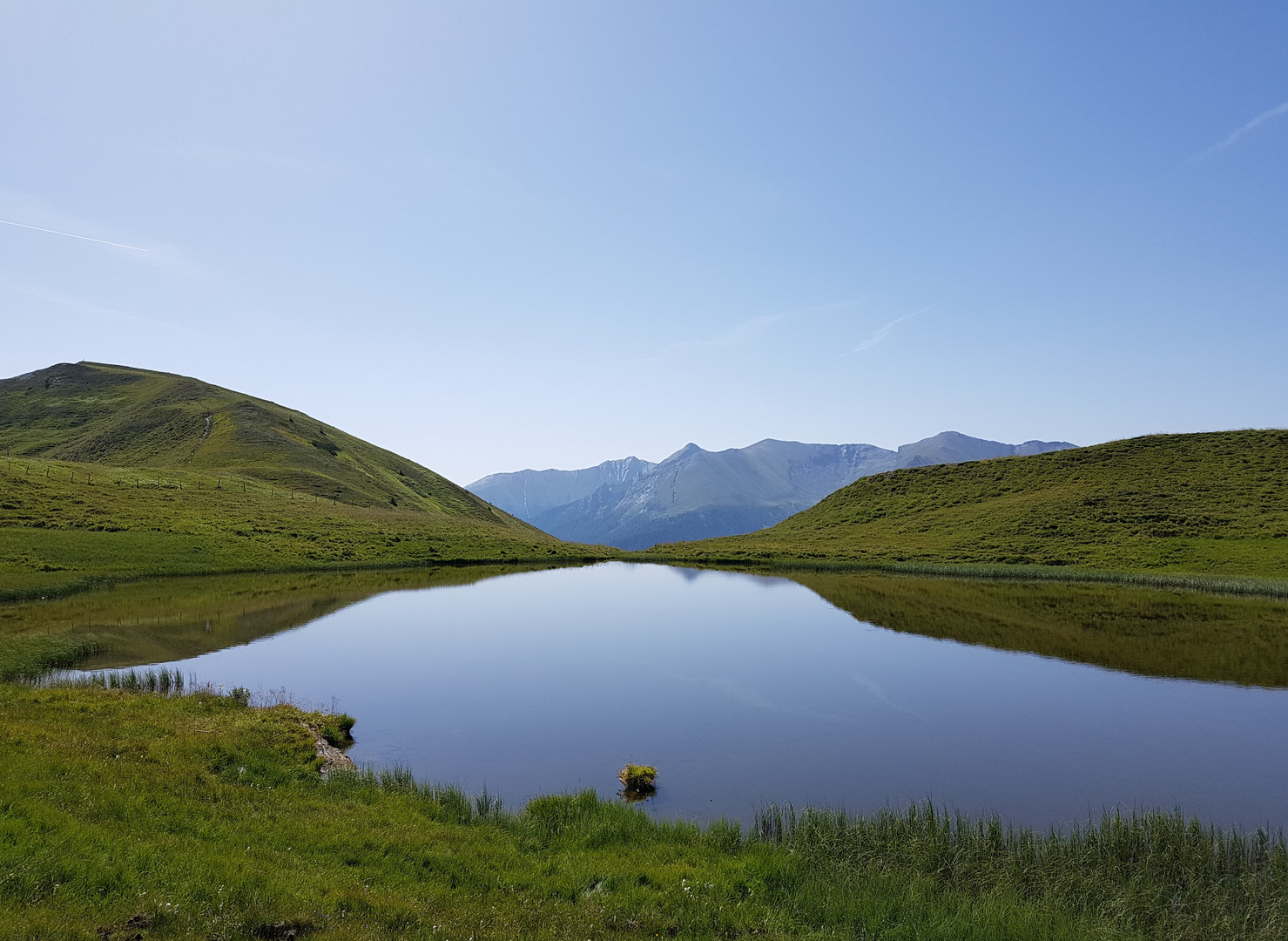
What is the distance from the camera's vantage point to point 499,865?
14.6m

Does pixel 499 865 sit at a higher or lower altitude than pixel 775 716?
higher

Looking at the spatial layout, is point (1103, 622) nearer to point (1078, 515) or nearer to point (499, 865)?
point (499, 865)

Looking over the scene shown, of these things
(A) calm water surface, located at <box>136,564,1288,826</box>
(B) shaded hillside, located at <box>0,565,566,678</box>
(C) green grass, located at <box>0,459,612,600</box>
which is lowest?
(A) calm water surface, located at <box>136,564,1288,826</box>

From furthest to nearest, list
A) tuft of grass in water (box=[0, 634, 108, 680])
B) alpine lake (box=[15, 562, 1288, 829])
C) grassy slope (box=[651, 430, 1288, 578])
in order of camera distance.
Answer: grassy slope (box=[651, 430, 1288, 578]) → tuft of grass in water (box=[0, 634, 108, 680]) → alpine lake (box=[15, 562, 1288, 829])

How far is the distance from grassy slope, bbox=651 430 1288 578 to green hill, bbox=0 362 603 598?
5648cm

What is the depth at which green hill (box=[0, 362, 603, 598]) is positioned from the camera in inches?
2936

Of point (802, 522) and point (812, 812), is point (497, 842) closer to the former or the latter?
point (812, 812)

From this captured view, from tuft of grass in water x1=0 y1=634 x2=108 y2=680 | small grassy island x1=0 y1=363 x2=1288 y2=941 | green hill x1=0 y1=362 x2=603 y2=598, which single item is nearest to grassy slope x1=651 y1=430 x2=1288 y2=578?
small grassy island x1=0 y1=363 x2=1288 y2=941

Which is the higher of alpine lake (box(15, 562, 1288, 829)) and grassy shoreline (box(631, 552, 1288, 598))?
grassy shoreline (box(631, 552, 1288, 598))

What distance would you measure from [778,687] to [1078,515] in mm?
107211

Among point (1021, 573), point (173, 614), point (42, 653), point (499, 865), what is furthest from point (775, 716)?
point (1021, 573)

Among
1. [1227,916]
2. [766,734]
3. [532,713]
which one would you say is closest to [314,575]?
[532,713]

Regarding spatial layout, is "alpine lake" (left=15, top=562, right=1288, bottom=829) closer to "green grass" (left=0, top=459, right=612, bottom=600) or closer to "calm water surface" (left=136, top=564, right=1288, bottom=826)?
"calm water surface" (left=136, top=564, right=1288, bottom=826)

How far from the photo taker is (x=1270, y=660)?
39781 mm
